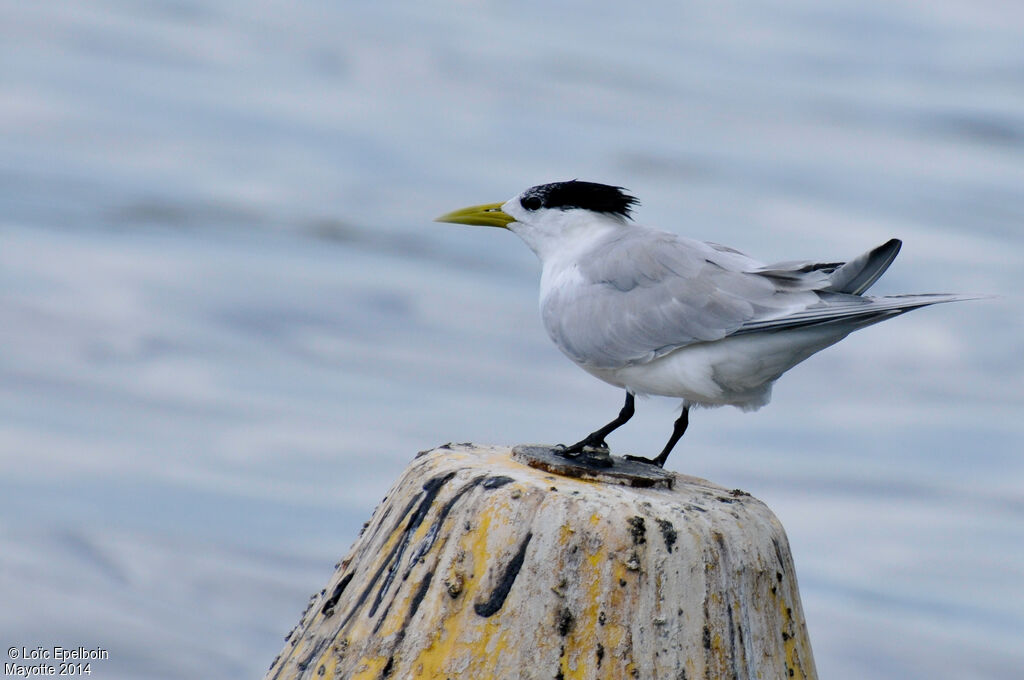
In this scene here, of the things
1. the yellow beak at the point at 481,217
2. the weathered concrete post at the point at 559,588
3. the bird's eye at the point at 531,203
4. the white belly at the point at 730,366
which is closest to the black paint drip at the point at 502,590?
the weathered concrete post at the point at 559,588

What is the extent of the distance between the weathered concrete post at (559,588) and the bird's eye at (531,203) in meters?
2.16

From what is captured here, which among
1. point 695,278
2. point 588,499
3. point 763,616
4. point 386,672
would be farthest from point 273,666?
point 695,278

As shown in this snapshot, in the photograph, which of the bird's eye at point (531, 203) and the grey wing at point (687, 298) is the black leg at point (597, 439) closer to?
the grey wing at point (687, 298)

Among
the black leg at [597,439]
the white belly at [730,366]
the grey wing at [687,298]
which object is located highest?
the grey wing at [687,298]

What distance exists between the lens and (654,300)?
4.70 m

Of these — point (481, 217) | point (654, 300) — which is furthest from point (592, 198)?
point (654, 300)

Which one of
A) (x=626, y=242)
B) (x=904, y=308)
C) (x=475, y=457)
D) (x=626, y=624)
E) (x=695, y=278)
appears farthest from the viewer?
(x=626, y=242)

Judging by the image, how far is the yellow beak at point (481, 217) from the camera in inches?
226

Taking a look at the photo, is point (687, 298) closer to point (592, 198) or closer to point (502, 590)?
point (592, 198)

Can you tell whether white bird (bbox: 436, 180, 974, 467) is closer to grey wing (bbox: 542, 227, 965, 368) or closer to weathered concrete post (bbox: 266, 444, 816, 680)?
grey wing (bbox: 542, 227, 965, 368)

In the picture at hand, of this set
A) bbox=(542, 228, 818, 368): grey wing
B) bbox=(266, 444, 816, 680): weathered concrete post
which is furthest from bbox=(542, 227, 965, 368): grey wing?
bbox=(266, 444, 816, 680): weathered concrete post

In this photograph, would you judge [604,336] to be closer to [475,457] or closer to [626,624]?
[475,457]

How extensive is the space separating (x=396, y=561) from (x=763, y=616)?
108 cm

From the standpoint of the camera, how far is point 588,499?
3.40 m
